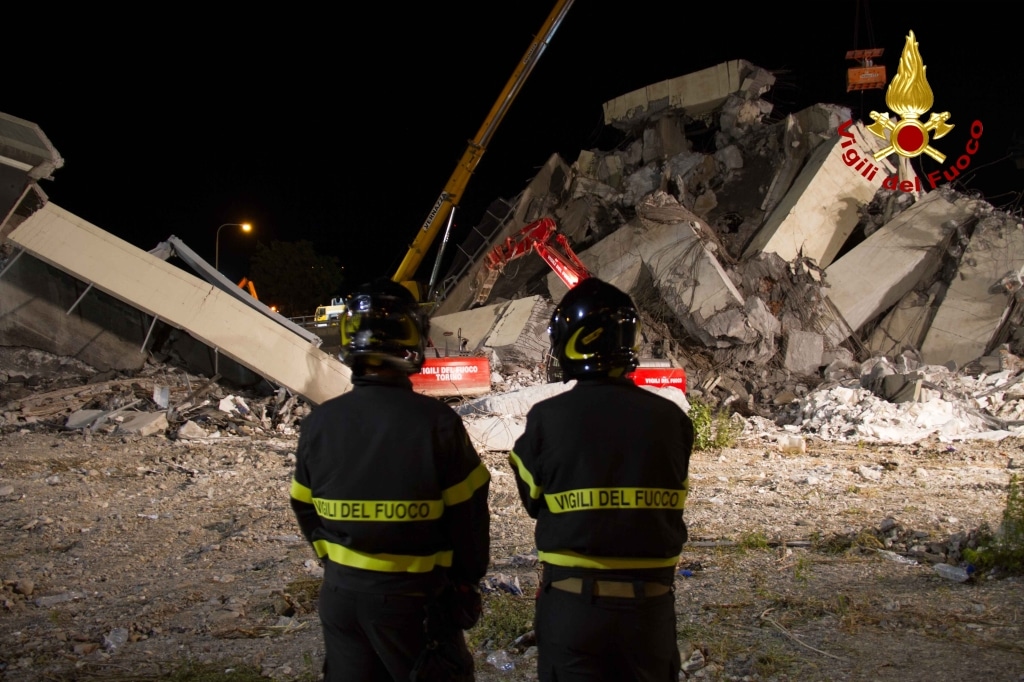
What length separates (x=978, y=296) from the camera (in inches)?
579

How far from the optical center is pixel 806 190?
16.6 m

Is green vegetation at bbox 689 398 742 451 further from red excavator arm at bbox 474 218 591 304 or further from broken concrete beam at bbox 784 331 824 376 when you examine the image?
broken concrete beam at bbox 784 331 824 376

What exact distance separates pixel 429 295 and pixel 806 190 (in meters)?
11.1

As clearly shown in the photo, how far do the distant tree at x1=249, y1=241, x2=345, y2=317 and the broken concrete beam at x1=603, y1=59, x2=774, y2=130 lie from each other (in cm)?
2400

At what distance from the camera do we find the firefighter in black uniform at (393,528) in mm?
2154

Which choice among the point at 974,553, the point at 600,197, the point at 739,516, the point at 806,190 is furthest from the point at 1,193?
the point at 806,190

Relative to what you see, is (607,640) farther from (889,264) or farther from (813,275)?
(889,264)

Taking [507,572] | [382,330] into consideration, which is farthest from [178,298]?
[382,330]

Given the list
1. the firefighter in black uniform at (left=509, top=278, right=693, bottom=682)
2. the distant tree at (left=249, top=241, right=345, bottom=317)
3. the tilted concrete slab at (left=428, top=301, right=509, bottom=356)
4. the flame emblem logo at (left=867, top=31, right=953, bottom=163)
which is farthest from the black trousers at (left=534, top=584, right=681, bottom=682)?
the distant tree at (left=249, top=241, right=345, bottom=317)

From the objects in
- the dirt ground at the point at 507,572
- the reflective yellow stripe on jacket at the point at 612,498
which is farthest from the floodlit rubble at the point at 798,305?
the reflective yellow stripe on jacket at the point at 612,498

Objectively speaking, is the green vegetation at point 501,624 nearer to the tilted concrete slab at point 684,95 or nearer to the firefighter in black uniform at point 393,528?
the firefighter in black uniform at point 393,528

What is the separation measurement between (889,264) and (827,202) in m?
2.28

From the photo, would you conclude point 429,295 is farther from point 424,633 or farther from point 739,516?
point 424,633

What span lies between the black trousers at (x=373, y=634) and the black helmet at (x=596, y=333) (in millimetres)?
923
